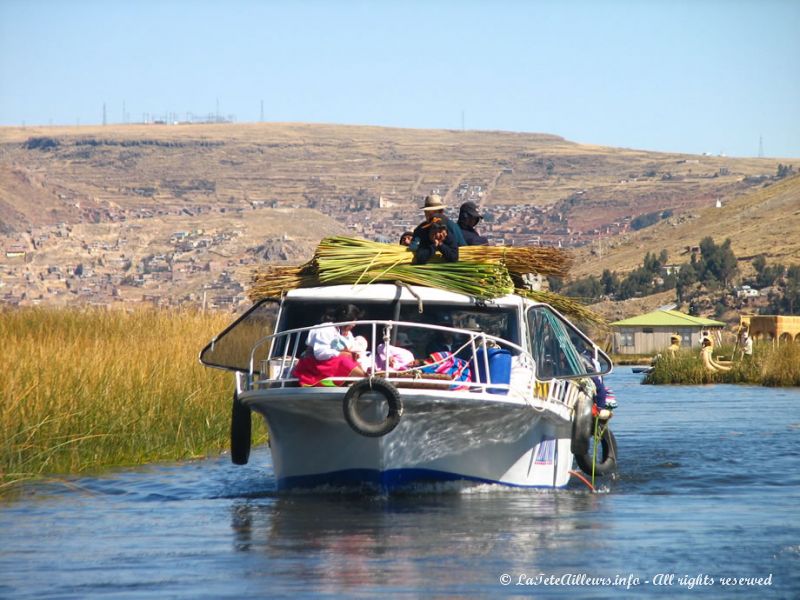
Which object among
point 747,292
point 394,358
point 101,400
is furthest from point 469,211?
point 747,292

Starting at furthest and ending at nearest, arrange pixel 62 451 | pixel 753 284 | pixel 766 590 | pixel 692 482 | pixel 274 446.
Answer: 1. pixel 753 284
2. pixel 692 482
3. pixel 62 451
4. pixel 274 446
5. pixel 766 590

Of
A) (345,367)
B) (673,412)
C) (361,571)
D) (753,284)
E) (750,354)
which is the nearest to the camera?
(361,571)

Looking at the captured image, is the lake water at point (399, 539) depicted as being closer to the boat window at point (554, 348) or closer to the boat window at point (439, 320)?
the boat window at point (554, 348)

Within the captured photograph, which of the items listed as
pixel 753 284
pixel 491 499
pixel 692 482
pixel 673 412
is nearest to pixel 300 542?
pixel 491 499

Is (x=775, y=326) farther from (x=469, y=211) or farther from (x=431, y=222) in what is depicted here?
(x=431, y=222)

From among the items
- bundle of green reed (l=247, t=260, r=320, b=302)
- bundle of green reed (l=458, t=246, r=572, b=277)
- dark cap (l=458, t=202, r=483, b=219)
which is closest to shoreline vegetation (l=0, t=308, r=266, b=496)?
bundle of green reed (l=247, t=260, r=320, b=302)

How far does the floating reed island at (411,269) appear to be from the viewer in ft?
57.8

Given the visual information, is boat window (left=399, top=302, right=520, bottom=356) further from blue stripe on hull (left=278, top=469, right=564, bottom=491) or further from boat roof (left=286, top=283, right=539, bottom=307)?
blue stripe on hull (left=278, top=469, right=564, bottom=491)

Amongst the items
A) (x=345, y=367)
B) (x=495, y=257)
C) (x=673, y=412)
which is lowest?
(x=673, y=412)

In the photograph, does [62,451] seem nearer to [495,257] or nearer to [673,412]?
[495,257]

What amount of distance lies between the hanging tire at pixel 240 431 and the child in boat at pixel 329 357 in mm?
1927

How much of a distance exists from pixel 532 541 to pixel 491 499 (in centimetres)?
237

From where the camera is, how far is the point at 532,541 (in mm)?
14578

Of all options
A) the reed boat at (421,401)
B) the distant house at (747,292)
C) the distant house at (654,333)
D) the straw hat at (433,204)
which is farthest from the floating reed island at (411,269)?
the distant house at (747,292)
